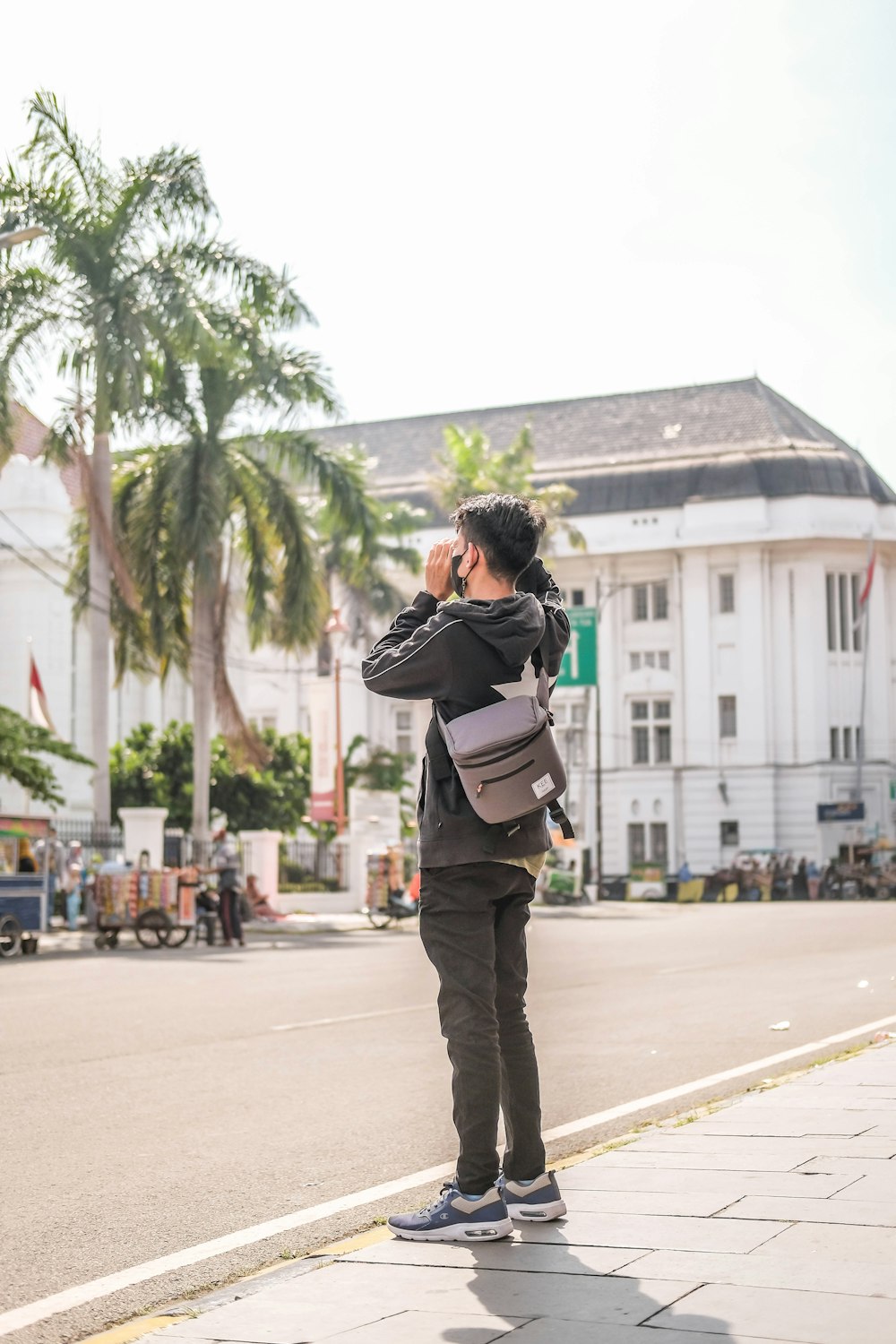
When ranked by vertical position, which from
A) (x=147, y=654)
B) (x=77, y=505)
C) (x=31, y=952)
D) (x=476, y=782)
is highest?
(x=77, y=505)

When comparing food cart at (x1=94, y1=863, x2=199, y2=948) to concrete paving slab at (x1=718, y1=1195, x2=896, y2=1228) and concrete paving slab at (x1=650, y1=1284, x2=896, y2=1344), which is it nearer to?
concrete paving slab at (x1=718, y1=1195, x2=896, y2=1228)

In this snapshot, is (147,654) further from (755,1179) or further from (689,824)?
(689,824)

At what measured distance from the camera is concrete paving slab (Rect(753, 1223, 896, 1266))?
13.1ft

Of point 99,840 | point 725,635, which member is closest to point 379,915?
point 99,840

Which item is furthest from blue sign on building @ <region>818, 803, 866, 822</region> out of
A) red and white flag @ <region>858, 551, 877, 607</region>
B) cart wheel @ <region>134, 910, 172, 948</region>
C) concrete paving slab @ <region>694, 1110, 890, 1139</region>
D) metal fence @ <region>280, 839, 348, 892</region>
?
concrete paving slab @ <region>694, 1110, 890, 1139</region>

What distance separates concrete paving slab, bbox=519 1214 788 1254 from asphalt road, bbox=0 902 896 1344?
2.34 ft

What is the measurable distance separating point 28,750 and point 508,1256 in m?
21.2

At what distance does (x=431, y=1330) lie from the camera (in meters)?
3.53

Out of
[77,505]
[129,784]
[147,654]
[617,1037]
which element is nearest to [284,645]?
[147,654]

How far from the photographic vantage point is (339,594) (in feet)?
196

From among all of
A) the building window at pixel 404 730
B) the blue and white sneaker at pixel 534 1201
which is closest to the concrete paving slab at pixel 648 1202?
the blue and white sneaker at pixel 534 1201

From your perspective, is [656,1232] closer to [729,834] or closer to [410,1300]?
[410,1300]

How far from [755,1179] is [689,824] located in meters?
58.1

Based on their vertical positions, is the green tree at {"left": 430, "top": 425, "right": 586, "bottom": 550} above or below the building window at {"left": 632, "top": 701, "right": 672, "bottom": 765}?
above
